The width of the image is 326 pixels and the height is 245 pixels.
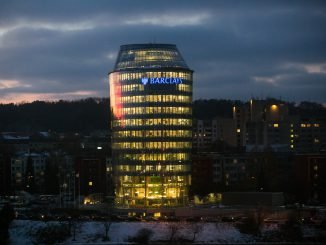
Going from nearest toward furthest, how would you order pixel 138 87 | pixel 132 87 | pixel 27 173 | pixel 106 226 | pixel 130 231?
1. pixel 106 226
2. pixel 130 231
3. pixel 138 87
4. pixel 132 87
5. pixel 27 173

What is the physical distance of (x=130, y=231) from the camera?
101500 millimetres

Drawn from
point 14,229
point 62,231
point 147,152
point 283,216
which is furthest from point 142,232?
point 147,152

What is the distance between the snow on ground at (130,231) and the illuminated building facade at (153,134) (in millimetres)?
31800

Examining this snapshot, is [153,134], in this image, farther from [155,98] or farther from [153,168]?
[155,98]

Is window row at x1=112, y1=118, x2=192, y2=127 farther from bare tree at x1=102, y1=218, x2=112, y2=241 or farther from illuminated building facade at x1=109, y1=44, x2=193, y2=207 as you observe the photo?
bare tree at x1=102, y1=218, x2=112, y2=241

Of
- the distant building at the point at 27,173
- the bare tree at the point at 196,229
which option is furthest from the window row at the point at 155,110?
the bare tree at the point at 196,229

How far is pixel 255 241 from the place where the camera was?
94.8 m

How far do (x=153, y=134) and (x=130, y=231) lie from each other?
40.8 m

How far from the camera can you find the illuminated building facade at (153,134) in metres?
140

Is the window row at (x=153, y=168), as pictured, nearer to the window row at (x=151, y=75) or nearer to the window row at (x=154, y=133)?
the window row at (x=154, y=133)

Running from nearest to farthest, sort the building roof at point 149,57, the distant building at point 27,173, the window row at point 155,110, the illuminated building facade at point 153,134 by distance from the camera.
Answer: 1. the illuminated building facade at point 153,134
2. the window row at point 155,110
3. the building roof at point 149,57
4. the distant building at point 27,173

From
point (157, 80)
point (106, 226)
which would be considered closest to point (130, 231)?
point (106, 226)

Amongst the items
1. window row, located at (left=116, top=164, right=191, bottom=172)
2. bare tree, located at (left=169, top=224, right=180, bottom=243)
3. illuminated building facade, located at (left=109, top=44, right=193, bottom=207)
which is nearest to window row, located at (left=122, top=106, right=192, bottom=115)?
illuminated building facade, located at (left=109, top=44, right=193, bottom=207)

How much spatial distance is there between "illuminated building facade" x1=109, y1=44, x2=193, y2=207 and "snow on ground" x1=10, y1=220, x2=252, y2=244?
31800 millimetres
